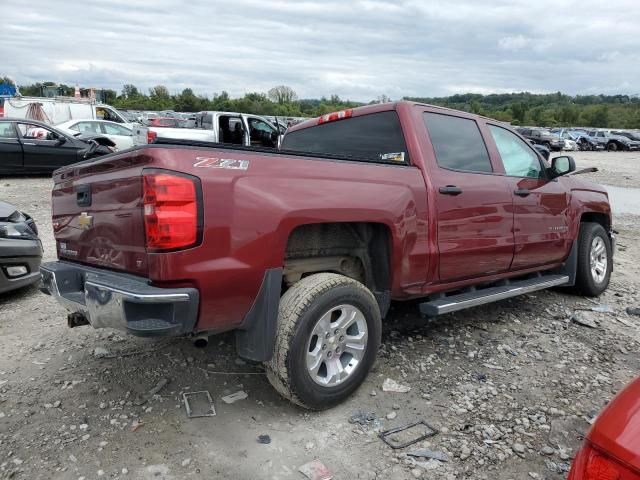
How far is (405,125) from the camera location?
3.79 m

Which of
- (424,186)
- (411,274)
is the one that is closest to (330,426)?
(411,274)

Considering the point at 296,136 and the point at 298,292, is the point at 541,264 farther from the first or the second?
the point at 298,292

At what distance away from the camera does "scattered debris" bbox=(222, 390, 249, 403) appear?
10.9 ft

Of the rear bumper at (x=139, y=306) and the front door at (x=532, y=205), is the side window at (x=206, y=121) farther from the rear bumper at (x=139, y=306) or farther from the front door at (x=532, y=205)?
the rear bumper at (x=139, y=306)

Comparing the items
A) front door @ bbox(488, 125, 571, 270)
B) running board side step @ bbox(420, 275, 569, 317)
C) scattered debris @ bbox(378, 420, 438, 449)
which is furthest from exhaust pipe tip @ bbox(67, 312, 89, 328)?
front door @ bbox(488, 125, 571, 270)

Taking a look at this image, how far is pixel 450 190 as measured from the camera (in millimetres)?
3717

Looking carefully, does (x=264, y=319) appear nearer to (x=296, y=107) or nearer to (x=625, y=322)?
(x=625, y=322)

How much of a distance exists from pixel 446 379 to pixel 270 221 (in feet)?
5.93

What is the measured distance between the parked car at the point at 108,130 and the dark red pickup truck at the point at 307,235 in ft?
37.0

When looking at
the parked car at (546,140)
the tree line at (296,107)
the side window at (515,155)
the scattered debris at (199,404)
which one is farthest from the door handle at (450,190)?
the tree line at (296,107)

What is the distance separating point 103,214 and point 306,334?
1324 millimetres

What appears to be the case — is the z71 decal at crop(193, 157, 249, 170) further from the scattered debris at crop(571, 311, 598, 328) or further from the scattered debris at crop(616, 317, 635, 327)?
the scattered debris at crop(616, 317, 635, 327)

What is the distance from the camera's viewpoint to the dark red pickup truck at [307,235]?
8.33 ft

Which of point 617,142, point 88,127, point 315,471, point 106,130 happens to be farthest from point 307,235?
point 617,142
